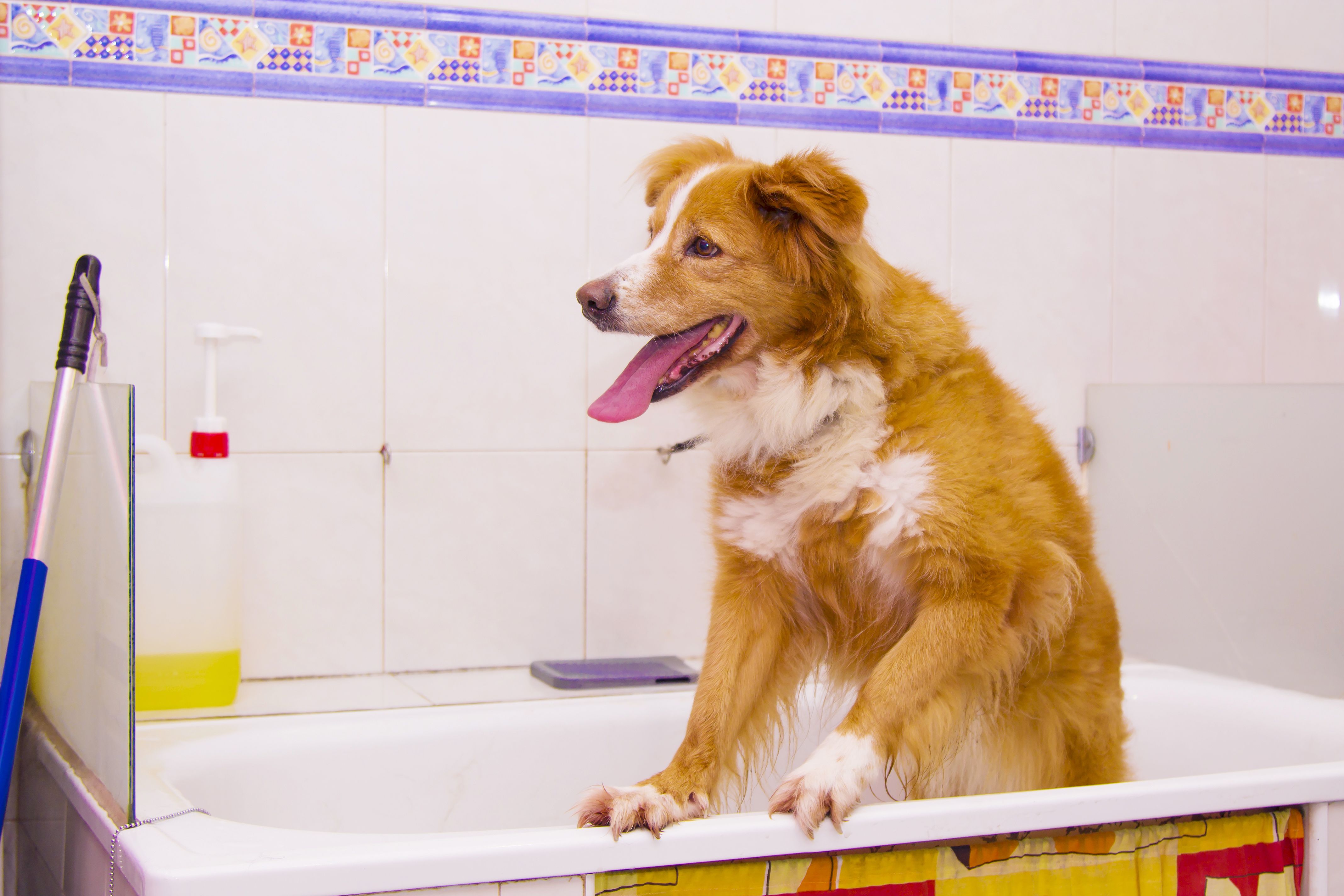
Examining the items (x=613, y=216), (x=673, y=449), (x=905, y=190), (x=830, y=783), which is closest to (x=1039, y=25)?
(x=905, y=190)

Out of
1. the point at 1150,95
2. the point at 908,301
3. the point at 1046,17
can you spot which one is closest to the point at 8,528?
the point at 908,301

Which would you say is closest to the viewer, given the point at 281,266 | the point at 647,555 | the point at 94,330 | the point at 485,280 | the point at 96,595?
the point at 96,595

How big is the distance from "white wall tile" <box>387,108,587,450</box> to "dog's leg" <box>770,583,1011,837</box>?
1.01m

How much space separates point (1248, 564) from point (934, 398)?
1298 mm

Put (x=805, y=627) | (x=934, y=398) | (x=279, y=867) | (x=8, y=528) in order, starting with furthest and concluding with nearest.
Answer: (x=8, y=528) < (x=805, y=627) < (x=934, y=398) < (x=279, y=867)

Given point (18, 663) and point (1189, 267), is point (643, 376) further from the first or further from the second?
point (1189, 267)

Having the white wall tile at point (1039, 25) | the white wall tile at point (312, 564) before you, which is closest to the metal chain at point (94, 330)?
the white wall tile at point (312, 564)

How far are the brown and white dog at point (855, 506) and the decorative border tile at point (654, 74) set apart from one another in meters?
0.69

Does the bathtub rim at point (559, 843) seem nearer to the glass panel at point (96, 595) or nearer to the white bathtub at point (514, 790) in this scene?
the white bathtub at point (514, 790)

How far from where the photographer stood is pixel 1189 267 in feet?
8.16

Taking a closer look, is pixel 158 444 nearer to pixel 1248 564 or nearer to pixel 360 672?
pixel 360 672

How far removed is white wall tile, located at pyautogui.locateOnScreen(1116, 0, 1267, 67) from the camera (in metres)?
2.44

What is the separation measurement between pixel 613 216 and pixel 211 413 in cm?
86

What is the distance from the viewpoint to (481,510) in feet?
6.97
